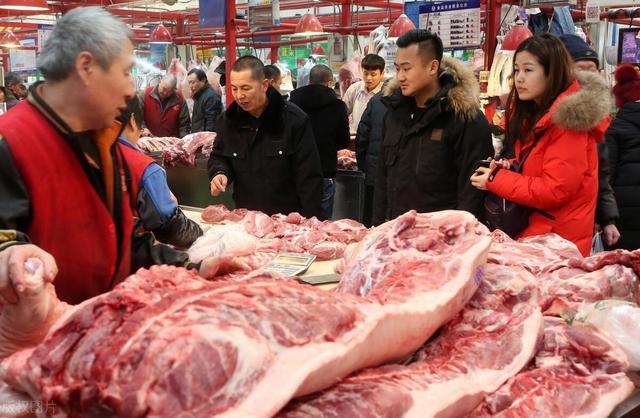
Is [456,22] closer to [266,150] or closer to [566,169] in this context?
[266,150]

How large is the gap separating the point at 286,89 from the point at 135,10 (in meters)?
6.21

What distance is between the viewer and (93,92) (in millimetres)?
1953

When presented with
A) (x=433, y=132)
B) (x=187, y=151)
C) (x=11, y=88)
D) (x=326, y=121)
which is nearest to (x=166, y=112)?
(x=187, y=151)

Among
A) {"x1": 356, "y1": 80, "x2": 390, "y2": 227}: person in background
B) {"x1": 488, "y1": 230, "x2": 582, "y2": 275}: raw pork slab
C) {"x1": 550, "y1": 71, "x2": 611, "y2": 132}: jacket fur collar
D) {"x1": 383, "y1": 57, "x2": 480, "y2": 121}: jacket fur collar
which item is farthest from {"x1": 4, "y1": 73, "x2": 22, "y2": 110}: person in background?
{"x1": 488, "y1": 230, "x2": 582, "y2": 275}: raw pork slab

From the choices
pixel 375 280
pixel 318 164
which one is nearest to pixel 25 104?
pixel 375 280

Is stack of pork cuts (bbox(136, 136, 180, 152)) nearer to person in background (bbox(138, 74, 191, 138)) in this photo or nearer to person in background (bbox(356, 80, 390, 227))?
person in background (bbox(138, 74, 191, 138))

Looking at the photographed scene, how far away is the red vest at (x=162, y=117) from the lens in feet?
30.9

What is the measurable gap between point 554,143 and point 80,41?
249 centimetres

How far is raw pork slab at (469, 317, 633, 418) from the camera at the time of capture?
59.7 inches

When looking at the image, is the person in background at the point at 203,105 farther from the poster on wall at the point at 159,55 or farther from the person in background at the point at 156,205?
the person in background at the point at 156,205

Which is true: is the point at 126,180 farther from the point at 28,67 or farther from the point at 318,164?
the point at 28,67

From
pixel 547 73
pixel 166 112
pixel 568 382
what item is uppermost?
pixel 547 73

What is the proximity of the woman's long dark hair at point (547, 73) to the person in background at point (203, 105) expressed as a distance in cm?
614

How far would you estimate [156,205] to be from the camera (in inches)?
107
